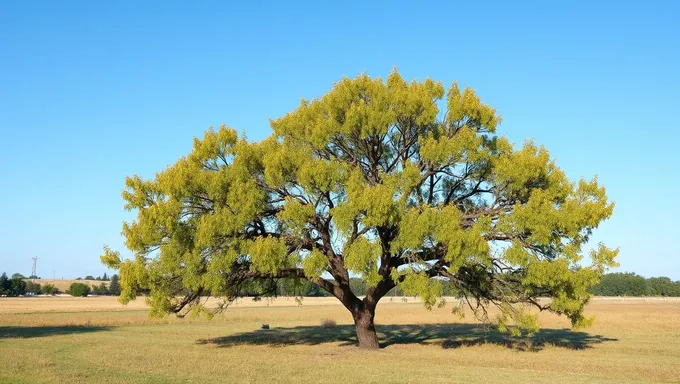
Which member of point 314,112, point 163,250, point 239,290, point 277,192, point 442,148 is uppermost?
point 314,112

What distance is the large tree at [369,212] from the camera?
76.9ft

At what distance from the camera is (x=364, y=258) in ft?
74.2

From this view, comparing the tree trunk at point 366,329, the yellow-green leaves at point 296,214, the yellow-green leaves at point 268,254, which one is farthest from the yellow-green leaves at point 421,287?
the yellow-green leaves at point 268,254

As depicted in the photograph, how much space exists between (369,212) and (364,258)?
1852mm

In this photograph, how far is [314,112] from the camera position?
27234mm

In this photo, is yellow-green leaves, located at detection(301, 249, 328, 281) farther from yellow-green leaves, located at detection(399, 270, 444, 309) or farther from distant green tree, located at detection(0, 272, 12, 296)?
distant green tree, located at detection(0, 272, 12, 296)

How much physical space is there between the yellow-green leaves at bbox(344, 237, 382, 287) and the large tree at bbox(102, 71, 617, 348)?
→ 5cm

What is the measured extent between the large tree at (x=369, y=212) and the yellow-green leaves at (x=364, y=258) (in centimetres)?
5

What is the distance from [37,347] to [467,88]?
23529mm

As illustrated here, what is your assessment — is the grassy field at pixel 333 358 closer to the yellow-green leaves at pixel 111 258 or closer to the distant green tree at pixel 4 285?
the yellow-green leaves at pixel 111 258

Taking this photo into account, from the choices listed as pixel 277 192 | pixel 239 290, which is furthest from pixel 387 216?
A: pixel 239 290

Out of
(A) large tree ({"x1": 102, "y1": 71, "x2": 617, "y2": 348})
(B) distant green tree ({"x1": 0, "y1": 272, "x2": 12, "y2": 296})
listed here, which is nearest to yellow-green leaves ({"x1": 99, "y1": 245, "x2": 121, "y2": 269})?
(A) large tree ({"x1": 102, "y1": 71, "x2": 617, "y2": 348})

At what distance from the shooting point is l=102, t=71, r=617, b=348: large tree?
2345 cm

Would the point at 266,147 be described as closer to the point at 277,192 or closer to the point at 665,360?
the point at 277,192
